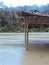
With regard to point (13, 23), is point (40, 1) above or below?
above

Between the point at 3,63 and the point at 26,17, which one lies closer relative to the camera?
the point at 3,63

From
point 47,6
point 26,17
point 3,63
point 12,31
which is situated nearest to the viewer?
point 3,63

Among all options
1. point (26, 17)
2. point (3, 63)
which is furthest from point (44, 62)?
point (26, 17)

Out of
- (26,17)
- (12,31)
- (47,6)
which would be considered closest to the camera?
(26,17)

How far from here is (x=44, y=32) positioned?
Answer: 730 centimetres

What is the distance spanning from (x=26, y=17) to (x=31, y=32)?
3.73m

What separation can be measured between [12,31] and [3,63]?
471 centimetres

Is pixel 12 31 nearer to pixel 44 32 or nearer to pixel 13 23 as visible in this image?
pixel 13 23

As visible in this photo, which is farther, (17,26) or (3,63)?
(17,26)

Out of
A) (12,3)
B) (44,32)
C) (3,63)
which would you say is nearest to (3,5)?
(12,3)

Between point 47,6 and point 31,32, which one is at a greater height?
point 47,6

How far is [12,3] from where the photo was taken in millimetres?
6820

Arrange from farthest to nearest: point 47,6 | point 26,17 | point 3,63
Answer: point 47,6
point 26,17
point 3,63

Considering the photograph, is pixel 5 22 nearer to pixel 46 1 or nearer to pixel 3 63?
pixel 46 1
